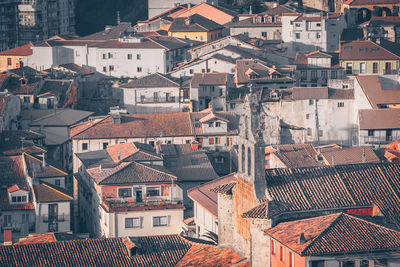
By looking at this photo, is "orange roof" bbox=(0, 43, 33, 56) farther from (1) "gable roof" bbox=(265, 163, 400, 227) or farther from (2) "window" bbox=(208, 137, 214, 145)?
(1) "gable roof" bbox=(265, 163, 400, 227)

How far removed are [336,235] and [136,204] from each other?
78.6ft

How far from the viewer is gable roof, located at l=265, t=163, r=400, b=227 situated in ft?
178

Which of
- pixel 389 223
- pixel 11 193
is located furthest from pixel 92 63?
pixel 389 223

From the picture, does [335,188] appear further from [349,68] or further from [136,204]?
[349,68]

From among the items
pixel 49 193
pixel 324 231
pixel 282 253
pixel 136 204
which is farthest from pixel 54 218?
pixel 324 231

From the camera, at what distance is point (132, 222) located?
73.0 m

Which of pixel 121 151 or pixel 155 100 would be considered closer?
pixel 121 151

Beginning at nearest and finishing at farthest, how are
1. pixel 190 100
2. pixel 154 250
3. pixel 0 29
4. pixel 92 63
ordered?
pixel 154 250 < pixel 190 100 < pixel 92 63 < pixel 0 29

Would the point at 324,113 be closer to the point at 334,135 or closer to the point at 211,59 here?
the point at 334,135

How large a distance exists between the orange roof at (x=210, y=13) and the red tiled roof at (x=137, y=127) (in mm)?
52032

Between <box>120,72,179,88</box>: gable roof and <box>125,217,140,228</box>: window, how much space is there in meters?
40.1

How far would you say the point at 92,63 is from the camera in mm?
129875

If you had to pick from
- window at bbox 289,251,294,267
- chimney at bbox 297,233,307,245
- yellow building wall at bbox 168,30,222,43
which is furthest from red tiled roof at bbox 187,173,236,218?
yellow building wall at bbox 168,30,222,43

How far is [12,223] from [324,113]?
1345 inches
